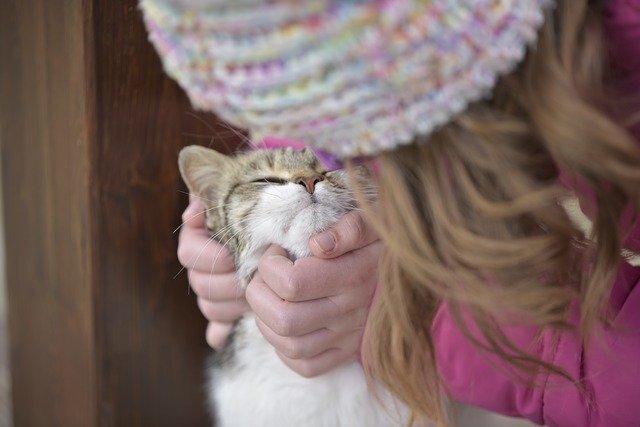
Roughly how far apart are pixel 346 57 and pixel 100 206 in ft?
2.55

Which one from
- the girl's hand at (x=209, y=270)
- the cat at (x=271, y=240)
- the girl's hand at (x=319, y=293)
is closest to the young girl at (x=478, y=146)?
the girl's hand at (x=319, y=293)

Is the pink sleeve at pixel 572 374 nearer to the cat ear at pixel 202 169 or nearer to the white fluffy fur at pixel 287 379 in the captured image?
the white fluffy fur at pixel 287 379

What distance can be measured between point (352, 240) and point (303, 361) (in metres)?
0.22

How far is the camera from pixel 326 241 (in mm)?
920

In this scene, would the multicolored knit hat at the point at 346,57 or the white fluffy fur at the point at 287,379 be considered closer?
the multicolored knit hat at the point at 346,57

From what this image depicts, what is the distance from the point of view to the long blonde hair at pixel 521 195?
0.58 m

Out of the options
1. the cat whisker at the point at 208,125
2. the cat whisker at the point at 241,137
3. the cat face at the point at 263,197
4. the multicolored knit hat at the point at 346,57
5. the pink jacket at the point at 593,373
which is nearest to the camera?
the multicolored knit hat at the point at 346,57

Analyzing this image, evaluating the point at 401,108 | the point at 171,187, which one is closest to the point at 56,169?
the point at 171,187

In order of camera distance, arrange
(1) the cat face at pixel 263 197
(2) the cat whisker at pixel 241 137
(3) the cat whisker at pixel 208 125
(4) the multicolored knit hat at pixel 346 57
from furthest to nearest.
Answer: (3) the cat whisker at pixel 208 125
(2) the cat whisker at pixel 241 137
(1) the cat face at pixel 263 197
(4) the multicolored knit hat at pixel 346 57

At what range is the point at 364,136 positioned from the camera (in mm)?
572

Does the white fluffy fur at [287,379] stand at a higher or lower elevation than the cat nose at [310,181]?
lower

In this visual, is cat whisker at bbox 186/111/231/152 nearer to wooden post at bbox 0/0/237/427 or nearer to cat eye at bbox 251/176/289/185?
wooden post at bbox 0/0/237/427

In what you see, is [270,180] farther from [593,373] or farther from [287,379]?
[593,373]

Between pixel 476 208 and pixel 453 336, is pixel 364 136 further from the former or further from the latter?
pixel 453 336
